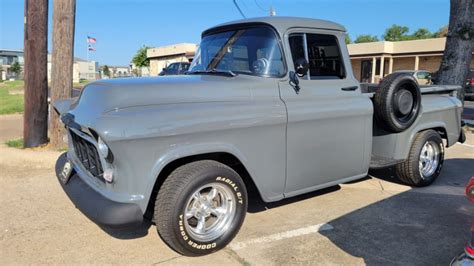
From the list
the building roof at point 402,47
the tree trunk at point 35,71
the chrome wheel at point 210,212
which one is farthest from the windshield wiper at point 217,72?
the building roof at point 402,47

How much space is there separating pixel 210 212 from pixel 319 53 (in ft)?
6.67

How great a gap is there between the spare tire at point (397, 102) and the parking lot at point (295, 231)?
0.96 meters

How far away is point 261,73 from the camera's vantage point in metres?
3.96

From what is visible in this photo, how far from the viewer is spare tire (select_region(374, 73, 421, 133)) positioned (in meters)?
4.66

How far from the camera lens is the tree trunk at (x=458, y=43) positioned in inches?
378

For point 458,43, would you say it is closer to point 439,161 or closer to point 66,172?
point 439,161

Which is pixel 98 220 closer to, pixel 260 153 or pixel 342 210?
pixel 260 153

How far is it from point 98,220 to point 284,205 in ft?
7.57

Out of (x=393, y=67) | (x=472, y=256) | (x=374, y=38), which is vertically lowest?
(x=472, y=256)

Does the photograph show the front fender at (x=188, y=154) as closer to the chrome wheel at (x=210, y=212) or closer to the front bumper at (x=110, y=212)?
the front bumper at (x=110, y=212)

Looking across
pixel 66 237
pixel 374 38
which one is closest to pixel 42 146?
pixel 66 237

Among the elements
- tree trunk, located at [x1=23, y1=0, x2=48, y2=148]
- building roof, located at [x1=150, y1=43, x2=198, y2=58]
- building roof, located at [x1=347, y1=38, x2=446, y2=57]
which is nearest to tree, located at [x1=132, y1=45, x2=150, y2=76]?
building roof, located at [x1=150, y1=43, x2=198, y2=58]

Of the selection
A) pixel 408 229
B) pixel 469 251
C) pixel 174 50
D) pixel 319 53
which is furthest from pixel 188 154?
pixel 174 50

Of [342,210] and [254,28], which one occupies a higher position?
[254,28]
